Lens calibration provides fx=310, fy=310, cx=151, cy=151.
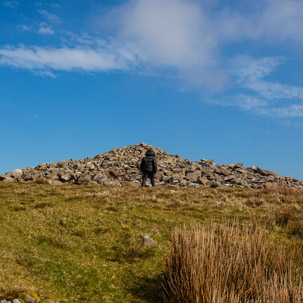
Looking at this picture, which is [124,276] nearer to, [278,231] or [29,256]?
[29,256]

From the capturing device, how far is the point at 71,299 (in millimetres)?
6066

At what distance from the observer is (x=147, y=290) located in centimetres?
666

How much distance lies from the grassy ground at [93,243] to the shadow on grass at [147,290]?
0.02m

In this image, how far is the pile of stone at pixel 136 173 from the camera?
27938mm

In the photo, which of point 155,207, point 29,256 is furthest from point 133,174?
point 29,256

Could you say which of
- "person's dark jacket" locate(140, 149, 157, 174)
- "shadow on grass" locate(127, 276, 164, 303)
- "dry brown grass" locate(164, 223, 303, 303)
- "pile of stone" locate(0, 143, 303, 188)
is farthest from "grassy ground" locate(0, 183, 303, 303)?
"pile of stone" locate(0, 143, 303, 188)

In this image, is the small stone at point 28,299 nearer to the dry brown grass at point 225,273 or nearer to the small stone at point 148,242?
the dry brown grass at point 225,273

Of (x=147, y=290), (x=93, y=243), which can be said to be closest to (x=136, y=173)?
(x=93, y=243)

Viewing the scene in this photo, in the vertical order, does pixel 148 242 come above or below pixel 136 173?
below

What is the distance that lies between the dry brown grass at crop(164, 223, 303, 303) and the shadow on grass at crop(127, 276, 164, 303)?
25 cm

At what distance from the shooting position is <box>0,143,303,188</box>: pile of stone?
27938 millimetres

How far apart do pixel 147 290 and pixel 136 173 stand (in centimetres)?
2786

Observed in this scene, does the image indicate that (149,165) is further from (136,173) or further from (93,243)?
(93,243)

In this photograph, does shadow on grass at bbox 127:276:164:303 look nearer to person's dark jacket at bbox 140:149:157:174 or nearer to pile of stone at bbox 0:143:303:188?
person's dark jacket at bbox 140:149:157:174
